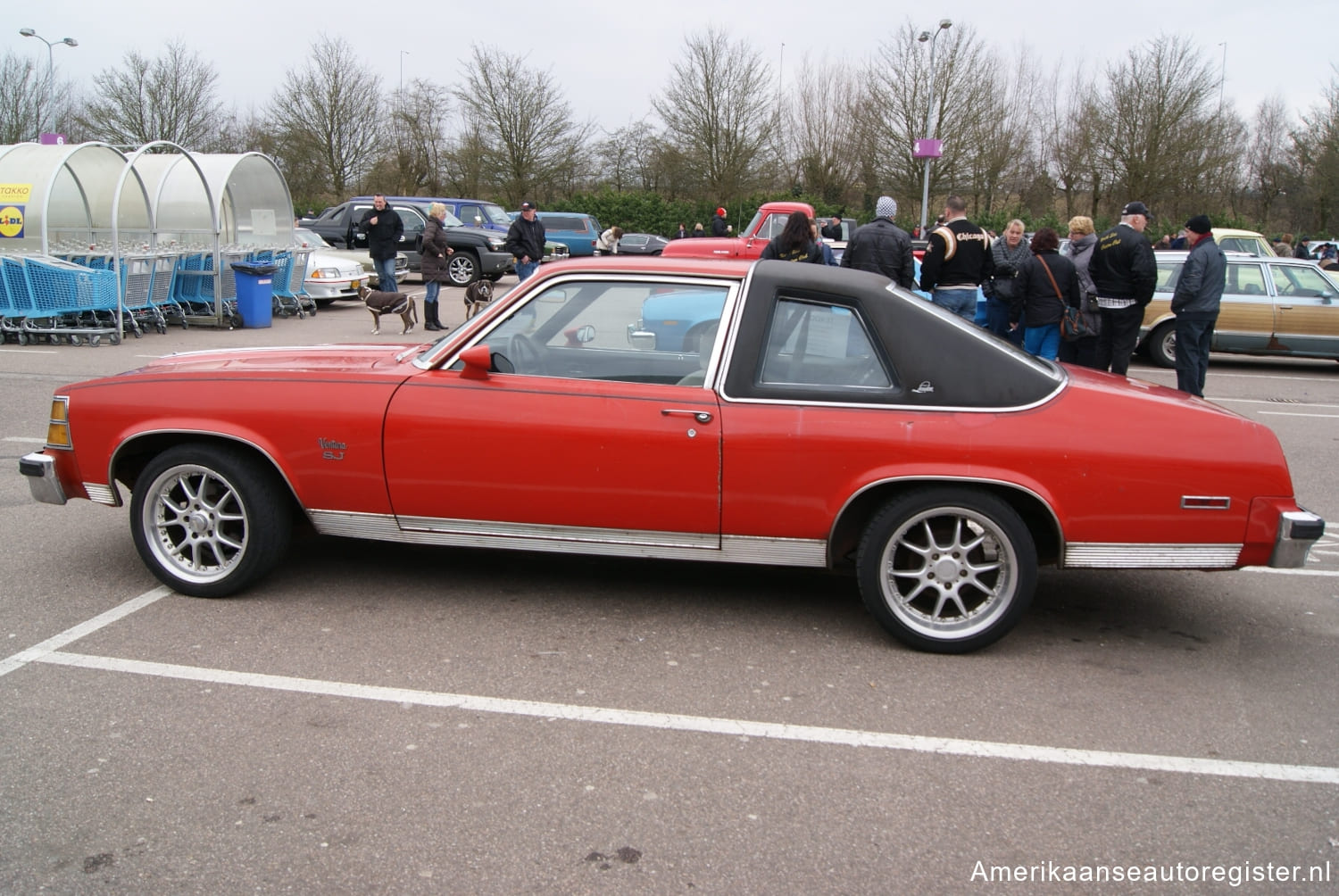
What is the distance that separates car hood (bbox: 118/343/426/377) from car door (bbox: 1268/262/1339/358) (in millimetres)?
12637

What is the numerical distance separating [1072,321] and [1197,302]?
1024 mm

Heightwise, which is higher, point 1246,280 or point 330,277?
point 330,277

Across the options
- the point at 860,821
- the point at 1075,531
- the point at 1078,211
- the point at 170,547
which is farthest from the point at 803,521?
the point at 1078,211

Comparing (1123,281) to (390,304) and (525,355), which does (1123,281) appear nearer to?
(525,355)

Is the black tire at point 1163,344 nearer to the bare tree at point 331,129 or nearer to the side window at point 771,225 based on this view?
the side window at point 771,225

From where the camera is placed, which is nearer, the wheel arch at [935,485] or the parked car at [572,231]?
the wheel arch at [935,485]

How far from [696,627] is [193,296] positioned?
13.3 meters

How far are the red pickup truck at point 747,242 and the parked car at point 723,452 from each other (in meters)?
9.18

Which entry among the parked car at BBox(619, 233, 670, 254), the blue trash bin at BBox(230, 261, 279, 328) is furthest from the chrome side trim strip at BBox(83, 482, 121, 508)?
the parked car at BBox(619, 233, 670, 254)

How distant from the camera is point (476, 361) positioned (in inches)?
167

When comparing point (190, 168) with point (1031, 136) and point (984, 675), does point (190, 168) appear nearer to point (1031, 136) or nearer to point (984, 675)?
point (984, 675)

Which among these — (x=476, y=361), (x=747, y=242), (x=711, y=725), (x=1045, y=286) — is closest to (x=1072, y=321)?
(x=1045, y=286)

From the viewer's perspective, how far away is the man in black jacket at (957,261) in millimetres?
10070

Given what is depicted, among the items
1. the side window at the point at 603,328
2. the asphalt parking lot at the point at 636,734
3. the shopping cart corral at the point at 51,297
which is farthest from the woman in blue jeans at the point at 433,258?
the side window at the point at 603,328
